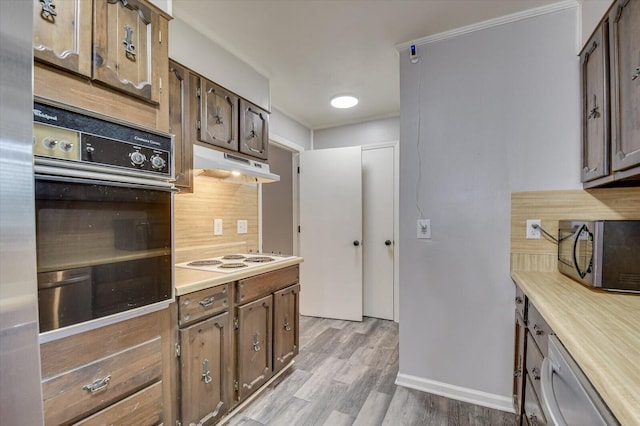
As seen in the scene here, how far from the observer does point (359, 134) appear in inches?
145

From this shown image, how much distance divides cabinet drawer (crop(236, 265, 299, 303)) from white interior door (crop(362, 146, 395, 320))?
4.69 ft

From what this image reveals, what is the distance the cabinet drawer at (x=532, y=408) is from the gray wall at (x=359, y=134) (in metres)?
2.73

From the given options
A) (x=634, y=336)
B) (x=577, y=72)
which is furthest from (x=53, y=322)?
(x=577, y=72)

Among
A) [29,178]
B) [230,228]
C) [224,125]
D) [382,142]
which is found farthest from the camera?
[382,142]

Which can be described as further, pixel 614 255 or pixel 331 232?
pixel 331 232

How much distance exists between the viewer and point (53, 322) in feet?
2.88

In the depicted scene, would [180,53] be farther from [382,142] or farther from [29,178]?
[382,142]

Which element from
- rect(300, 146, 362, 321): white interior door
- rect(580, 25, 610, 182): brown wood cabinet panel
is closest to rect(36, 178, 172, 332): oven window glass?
rect(580, 25, 610, 182): brown wood cabinet panel

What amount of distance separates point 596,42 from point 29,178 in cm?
220

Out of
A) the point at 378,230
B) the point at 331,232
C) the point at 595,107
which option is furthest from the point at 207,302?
the point at 378,230

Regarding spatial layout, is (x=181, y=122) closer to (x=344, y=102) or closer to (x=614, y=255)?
(x=344, y=102)

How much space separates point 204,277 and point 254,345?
1.97ft

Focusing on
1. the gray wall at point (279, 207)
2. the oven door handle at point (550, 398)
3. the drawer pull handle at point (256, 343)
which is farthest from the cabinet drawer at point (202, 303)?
the gray wall at point (279, 207)

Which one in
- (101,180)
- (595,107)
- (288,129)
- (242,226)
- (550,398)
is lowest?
(550,398)
